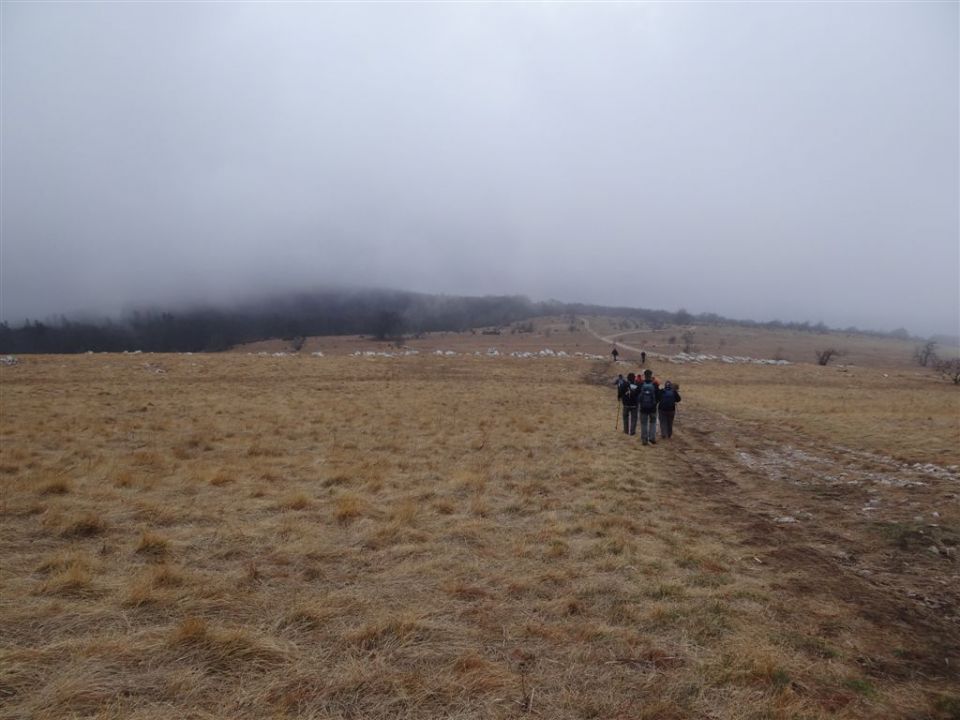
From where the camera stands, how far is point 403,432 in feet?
58.1

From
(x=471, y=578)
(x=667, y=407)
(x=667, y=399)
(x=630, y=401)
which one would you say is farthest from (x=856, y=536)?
(x=630, y=401)

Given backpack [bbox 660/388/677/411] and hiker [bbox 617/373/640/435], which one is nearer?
backpack [bbox 660/388/677/411]

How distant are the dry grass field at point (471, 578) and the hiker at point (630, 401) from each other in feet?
7.79

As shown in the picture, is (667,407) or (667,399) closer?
(667,407)

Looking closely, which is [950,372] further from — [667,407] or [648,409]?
[648,409]

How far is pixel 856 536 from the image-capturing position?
8352mm

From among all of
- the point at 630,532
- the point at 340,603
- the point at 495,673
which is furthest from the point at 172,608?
the point at 630,532

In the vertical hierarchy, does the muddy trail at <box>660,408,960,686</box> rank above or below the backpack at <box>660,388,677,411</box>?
below

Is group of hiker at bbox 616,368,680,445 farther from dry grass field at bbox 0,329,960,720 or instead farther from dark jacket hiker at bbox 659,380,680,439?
dry grass field at bbox 0,329,960,720

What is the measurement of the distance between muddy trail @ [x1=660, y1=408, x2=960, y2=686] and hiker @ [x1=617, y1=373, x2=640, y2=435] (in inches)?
121

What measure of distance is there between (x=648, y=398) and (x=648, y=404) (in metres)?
0.21

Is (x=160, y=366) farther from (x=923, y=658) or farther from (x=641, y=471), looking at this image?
(x=923, y=658)

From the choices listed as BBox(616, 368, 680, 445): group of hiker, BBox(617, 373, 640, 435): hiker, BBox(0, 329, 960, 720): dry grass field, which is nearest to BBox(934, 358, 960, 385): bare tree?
BBox(0, 329, 960, 720): dry grass field

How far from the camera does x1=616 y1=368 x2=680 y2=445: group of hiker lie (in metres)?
16.8
